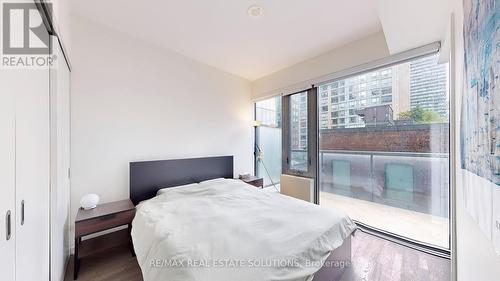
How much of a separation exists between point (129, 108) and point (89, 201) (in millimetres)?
1241

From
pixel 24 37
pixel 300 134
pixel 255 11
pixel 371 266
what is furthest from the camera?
pixel 300 134

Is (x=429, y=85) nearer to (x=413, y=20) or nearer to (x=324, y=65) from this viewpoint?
(x=413, y=20)

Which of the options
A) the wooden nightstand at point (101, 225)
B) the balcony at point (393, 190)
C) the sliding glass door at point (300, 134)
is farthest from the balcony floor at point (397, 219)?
the wooden nightstand at point (101, 225)

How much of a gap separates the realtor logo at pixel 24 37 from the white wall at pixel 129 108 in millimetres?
1103

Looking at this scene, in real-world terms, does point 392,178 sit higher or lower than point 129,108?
lower

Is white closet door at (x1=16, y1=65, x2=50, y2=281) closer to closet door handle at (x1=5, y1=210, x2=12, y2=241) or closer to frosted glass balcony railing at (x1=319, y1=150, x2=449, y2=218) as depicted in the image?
closet door handle at (x1=5, y1=210, x2=12, y2=241)

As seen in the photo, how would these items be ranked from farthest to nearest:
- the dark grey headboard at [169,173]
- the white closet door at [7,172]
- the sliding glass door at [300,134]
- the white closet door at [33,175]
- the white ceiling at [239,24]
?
the sliding glass door at [300,134]
the dark grey headboard at [169,173]
the white ceiling at [239,24]
the white closet door at [33,175]
the white closet door at [7,172]

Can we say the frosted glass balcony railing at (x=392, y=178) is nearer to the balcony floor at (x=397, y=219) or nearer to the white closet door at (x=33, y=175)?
the balcony floor at (x=397, y=219)

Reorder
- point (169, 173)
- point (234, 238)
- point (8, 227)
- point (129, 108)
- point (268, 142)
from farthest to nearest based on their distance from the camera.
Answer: point (268, 142), point (169, 173), point (129, 108), point (234, 238), point (8, 227)

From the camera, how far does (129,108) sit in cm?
269

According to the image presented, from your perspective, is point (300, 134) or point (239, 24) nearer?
point (239, 24)

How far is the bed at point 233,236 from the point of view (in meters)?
1.23

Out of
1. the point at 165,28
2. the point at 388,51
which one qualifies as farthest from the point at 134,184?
the point at 388,51

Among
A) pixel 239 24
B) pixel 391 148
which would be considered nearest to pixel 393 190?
pixel 391 148
